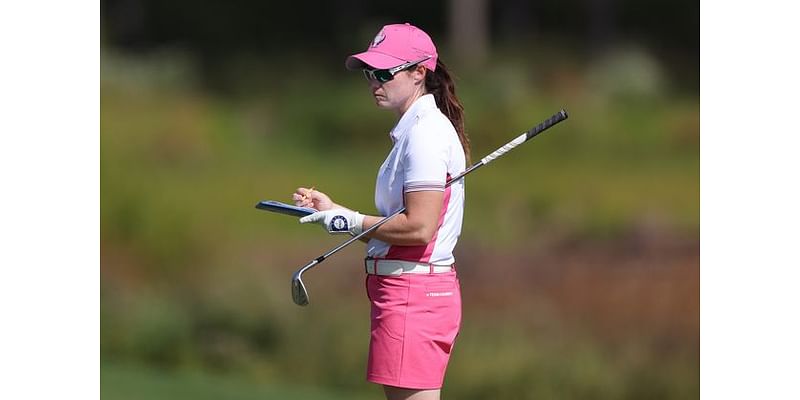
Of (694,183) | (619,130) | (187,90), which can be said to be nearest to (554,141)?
(619,130)

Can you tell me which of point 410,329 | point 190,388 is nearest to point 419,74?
point 410,329

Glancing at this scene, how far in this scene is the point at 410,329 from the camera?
288cm

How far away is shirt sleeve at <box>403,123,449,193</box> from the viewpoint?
2771 mm

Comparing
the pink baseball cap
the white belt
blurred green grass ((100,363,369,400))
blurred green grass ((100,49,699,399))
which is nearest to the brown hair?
the pink baseball cap

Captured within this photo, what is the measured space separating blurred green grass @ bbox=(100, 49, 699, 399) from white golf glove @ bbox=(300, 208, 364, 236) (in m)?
4.83

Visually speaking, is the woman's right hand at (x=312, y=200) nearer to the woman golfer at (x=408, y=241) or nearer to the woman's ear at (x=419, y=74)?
the woman golfer at (x=408, y=241)

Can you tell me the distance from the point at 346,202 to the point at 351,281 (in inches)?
38.3

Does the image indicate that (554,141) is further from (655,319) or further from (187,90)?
(187,90)

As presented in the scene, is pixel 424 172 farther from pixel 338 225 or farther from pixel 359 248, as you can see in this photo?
pixel 359 248

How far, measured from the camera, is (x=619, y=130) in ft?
31.9

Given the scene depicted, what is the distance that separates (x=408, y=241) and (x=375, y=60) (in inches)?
17.5

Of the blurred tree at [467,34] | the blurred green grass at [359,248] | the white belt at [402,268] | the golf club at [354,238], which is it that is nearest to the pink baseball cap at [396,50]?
the golf club at [354,238]

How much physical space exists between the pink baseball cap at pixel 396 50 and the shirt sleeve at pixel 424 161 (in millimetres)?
190

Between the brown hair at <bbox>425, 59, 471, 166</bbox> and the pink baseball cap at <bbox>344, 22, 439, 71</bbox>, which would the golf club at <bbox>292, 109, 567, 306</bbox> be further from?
the pink baseball cap at <bbox>344, 22, 439, 71</bbox>
